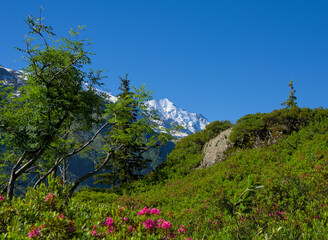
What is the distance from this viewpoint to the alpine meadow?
11.8ft

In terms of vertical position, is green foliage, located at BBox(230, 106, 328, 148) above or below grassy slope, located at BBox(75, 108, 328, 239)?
above

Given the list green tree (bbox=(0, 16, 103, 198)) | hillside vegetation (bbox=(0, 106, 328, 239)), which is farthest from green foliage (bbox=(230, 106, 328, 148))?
green tree (bbox=(0, 16, 103, 198))

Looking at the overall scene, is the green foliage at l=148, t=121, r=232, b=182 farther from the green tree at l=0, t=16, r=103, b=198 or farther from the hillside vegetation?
the green tree at l=0, t=16, r=103, b=198

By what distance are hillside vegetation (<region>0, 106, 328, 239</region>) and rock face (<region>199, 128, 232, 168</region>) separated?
67 centimetres

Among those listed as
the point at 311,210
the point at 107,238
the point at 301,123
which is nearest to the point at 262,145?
the point at 301,123

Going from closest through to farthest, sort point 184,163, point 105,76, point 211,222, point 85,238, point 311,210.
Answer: point 85,238 < point 311,210 < point 211,222 < point 105,76 < point 184,163

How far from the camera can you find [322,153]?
1051 centimetres

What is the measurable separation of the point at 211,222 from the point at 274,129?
10.5 metres

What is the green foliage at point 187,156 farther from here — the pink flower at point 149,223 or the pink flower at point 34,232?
the pink flower at point 34,232

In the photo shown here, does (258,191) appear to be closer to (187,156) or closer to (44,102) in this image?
(44,102)

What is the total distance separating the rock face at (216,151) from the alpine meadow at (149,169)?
0.33ft

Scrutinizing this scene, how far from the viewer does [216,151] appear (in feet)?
56.9

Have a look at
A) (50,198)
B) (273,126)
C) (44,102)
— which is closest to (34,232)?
(50,198)

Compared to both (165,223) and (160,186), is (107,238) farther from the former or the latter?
(160,186)
